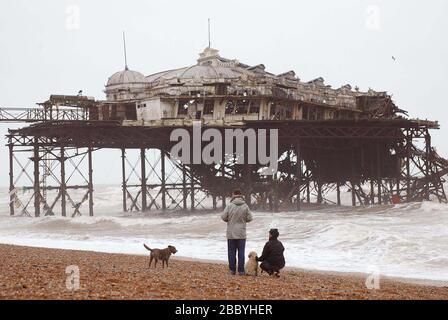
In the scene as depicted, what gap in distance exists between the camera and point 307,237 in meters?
29.1

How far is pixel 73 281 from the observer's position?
39.2 ft

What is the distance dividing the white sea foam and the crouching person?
4.92 meters

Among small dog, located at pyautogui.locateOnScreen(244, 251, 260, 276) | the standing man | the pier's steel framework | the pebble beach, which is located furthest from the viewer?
the pier's steel framework

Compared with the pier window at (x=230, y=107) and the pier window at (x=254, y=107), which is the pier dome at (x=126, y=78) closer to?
the pier window at (x=230, y=107)

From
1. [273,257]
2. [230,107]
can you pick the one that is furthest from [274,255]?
[230,107]

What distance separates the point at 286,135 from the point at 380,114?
10828 mm

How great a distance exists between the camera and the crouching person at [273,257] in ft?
49.4

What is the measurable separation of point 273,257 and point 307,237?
1418 centimetres

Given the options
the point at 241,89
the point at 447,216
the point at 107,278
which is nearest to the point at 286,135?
the point at 241,89

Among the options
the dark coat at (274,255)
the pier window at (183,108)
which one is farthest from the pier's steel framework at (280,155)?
the dark coat at (274,255)

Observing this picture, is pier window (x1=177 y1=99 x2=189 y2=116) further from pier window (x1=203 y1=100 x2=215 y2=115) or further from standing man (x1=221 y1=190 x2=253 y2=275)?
standing man (x1=221 y1=190 x2=253 y2=275)

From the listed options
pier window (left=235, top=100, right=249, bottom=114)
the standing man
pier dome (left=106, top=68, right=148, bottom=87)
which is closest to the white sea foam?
the standing man

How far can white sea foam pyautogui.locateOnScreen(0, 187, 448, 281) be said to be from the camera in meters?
21.7

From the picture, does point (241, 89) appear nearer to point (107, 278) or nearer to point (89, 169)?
point (89, 169)
